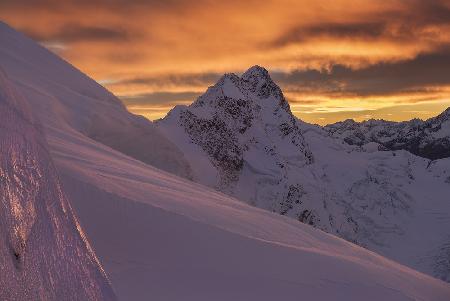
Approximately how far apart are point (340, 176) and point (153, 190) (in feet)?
330

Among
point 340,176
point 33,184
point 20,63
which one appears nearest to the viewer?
point 33,184

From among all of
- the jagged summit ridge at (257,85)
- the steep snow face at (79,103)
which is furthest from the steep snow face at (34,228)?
the jagged summit ridge at (257,85)

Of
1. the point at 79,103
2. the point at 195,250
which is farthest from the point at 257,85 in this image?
the point at 195,250

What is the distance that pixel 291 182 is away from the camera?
60188 millimetres

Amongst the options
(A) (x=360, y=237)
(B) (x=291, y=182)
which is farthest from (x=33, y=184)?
(A) (x=360, y=237)

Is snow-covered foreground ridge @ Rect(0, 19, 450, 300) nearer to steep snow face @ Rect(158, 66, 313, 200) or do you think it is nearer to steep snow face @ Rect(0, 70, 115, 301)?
steep snow face @ Rect(0, 70, 115, 301)

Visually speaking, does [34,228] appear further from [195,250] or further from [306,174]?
[306,174]

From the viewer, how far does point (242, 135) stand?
64.0 meters

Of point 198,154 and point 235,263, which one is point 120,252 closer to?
point 235,263

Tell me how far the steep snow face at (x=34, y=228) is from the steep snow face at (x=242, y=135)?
38920 mm

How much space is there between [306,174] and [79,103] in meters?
58.3

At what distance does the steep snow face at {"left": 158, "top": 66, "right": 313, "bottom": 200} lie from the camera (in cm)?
4972

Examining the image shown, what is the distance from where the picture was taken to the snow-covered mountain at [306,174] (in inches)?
2042

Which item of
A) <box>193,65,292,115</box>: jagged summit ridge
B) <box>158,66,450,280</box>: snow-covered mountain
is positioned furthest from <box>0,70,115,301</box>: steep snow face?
<box>193,65,292,115</box>: jagged summit ridge
